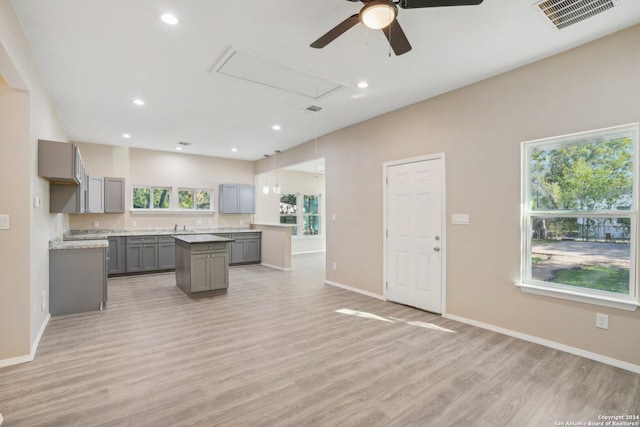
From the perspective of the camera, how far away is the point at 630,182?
2713 millimetres

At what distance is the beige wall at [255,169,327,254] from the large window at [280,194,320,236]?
0.16 meters

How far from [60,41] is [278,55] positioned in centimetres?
195

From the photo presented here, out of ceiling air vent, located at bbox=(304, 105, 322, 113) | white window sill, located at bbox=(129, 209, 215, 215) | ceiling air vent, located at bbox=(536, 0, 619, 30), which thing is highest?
ceiling air vent, located at bbox=(536, 0, 619, 30)

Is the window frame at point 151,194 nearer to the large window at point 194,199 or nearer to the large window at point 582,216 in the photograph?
the large window at point 194,199

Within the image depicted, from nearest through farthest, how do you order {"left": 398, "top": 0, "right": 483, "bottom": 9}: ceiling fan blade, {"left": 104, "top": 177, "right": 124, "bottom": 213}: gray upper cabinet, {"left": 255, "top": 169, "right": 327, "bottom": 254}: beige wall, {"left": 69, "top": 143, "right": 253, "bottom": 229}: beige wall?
1. {"left": 398, "top": 0, "right": 483, "bottom": 9}: ceiling fan blade
2. {"left": 104, "top": 177, "right": 124, "bottom": 213}: gray upper cabinet
3. {"left": 69, "top": 143, "right": 253, "bottom": 229}: beige wall
4. {"left": 255, "top": 169, "right": 327, "bottom": 254}: beige wall

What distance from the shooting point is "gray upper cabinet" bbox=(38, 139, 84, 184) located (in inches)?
128

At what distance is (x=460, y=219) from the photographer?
386cm

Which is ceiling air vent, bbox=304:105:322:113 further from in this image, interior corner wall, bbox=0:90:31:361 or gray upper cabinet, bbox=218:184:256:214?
gray upper cabinet, bbox=218:184:256:214

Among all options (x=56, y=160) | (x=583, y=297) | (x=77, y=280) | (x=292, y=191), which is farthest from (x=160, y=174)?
(x=583, y=297)

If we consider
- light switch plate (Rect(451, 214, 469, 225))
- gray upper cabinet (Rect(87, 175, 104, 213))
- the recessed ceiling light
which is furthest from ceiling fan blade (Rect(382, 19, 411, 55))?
gray upper cabinet (Rect(87, 175, 104, 213))

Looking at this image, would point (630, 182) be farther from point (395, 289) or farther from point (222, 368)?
point (222, 368)

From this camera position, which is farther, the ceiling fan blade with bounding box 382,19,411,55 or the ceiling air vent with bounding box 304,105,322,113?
the ceiling air vent with bounding box 304,105,322,113

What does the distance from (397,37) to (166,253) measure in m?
6.53

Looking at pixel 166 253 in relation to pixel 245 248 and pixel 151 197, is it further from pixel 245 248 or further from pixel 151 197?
pixel 245 248
